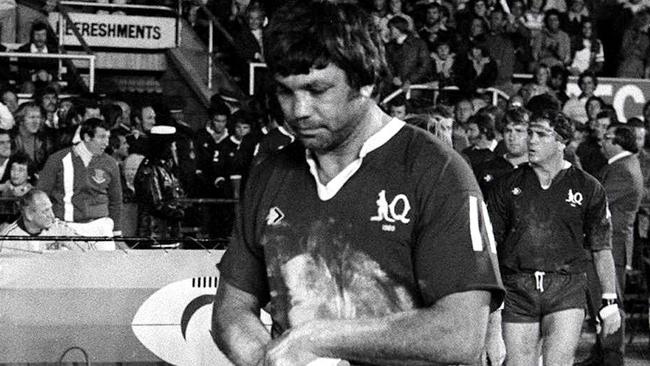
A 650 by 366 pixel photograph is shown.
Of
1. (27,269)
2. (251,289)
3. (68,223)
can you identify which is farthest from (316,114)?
(68,223)

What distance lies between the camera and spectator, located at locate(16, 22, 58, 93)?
601 inches

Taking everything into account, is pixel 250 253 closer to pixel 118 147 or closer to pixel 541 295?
pixel 541 295

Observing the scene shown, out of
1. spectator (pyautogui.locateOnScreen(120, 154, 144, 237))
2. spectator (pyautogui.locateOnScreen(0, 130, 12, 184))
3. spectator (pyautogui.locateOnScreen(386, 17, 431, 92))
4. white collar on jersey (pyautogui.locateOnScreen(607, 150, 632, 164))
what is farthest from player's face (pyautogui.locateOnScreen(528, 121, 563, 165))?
spectator (pyautogui.locateOnScreen(386, 17, 431, 92))

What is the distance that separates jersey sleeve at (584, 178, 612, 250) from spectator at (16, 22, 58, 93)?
757 cm

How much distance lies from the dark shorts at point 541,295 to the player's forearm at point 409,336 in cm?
569

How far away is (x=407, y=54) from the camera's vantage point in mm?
16422

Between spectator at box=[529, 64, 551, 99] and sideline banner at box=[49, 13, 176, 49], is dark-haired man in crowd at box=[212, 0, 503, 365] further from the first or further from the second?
sideline banner at box=[49, 13, 176, 49]

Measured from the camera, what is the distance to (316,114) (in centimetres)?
305

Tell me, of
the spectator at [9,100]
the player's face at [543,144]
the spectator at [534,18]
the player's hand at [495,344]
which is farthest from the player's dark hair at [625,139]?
the spectator at [534,18]

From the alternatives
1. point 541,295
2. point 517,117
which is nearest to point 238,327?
point 541,295

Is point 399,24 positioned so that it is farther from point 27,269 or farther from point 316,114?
point 316,114

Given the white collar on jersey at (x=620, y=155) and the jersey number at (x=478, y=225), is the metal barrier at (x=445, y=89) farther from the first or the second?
the jersey number at (x=478, y=225)

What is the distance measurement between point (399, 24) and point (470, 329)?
1392 centimetres

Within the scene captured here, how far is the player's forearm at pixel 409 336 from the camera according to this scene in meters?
2.97
